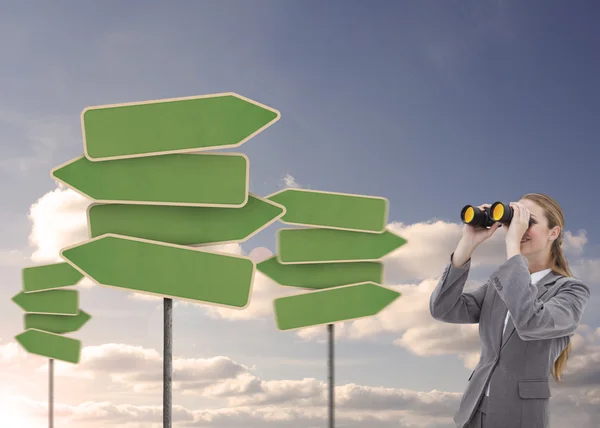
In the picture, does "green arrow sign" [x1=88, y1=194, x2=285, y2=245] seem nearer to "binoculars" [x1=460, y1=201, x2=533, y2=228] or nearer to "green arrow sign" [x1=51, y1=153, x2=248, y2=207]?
"green arrow sign" [x1=51, y1=153, x2=248, y2=207]

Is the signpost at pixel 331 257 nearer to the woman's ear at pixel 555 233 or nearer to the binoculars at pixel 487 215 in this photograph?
the binoculars at pixel 487 215

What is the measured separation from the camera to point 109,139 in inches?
97.7

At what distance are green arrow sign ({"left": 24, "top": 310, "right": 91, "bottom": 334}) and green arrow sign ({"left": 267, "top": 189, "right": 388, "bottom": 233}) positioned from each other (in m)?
2.18

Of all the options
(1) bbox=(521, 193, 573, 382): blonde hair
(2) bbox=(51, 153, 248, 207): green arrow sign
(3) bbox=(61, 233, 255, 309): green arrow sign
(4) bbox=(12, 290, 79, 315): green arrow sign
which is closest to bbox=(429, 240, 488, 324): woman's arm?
(1) bbox=(521, 193, 573, 382): blonde hair

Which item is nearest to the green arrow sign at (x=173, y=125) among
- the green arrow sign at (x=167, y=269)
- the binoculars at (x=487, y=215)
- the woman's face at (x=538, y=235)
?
the green arrow sign at (x=167, y=269)

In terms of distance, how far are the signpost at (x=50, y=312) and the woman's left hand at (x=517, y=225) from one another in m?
3.62

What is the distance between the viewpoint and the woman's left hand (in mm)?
2121

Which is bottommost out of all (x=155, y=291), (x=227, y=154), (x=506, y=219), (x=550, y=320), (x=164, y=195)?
(x=550, y=320)

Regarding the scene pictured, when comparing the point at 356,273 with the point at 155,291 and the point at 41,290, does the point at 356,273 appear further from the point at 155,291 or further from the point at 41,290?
the point at 41,290

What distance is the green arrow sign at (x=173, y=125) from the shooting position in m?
2.48

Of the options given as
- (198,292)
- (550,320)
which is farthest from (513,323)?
(198,292)

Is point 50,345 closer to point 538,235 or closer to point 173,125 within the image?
point 173,125

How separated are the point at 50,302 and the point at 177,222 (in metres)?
2.91

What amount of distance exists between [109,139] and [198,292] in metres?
0.71
